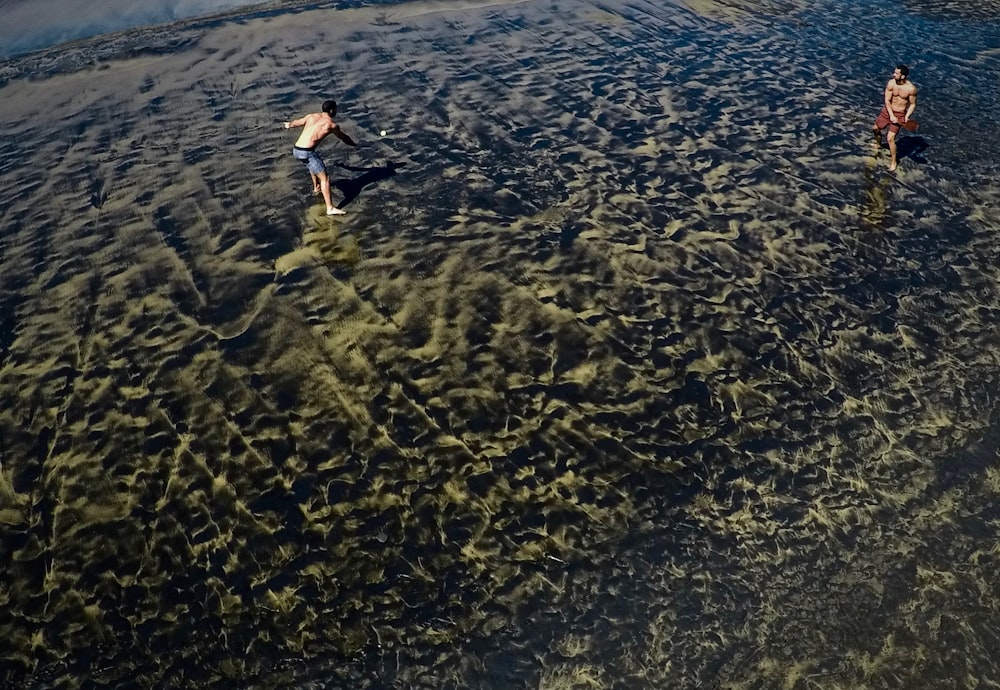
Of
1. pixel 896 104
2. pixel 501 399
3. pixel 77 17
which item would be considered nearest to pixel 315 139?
pixel 501 399

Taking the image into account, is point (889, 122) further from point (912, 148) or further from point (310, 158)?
point (310, 158)

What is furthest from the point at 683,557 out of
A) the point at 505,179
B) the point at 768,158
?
the point at 768,158

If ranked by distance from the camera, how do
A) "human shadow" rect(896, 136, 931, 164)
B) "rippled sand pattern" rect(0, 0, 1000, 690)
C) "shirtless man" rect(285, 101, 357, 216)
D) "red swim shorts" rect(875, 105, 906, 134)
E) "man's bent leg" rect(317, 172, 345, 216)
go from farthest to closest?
"human shadow" rect(896, 136, 931, 164) < "red swim shorts" rect(875, 105, 906, 134) < "man's bent leg" rect(317, 172, 345, 216) < "shirtless man" rect(285, 101, 357, 216) < "rippled sand pattern" rect(0, 0, 1000, 690)

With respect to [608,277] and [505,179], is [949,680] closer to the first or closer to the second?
[608,277]

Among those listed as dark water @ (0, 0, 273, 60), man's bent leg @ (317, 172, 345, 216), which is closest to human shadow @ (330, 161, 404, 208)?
man's bent leg @ (317, 172, 345, 216)

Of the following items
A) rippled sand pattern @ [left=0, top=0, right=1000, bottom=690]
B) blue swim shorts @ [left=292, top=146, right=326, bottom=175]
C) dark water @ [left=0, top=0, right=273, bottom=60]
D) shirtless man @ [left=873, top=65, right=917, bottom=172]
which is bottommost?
rippled sand pattern @ [left=0, top=0, right=1000, bottom=690]

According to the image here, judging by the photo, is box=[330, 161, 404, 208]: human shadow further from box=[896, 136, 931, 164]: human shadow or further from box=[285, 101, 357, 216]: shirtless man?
box=[896, 136, 931, 164]: human shadow

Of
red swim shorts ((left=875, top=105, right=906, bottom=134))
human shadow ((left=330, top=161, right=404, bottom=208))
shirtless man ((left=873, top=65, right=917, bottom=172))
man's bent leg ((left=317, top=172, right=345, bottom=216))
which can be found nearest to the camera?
man's bent leg ((left=317, top=172, right=345, bottom=216))
